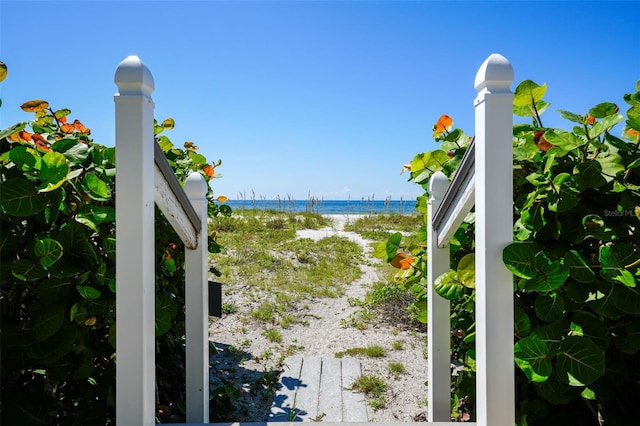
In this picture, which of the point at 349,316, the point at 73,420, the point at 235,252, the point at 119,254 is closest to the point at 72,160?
the point at 119,254

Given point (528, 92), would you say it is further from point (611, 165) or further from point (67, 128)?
point (67, 128)

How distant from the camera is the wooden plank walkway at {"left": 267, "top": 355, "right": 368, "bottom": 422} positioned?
5.86ft

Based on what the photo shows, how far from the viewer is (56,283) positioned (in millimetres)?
847

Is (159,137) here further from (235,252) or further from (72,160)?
(235,252)

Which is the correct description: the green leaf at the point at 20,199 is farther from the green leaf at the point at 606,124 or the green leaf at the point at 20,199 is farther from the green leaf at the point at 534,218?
the green leaf at the point at 606,124

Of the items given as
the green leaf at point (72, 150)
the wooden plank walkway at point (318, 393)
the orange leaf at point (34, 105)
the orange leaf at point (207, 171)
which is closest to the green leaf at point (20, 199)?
the green leaf at point (72, 150)

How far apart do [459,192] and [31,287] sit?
1023 mm

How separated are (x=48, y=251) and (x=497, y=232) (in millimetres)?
887

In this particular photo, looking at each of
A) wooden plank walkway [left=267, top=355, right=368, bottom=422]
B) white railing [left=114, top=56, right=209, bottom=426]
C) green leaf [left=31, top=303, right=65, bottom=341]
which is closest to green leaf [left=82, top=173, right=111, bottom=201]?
white railing [left=114, top=56, right=209, bottom=426]

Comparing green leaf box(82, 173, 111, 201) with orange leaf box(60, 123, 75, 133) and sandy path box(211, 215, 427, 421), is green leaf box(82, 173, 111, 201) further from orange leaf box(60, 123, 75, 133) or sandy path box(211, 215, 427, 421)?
sandy path box(211, 215, 427, 421)

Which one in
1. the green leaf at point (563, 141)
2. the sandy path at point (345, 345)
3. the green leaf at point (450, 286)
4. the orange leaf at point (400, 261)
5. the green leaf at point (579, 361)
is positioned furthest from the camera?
the sandy path at point (345, 345)

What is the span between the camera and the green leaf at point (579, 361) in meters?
0.77

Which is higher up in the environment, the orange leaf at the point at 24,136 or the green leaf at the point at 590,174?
the orange leaf at the point at 24,136

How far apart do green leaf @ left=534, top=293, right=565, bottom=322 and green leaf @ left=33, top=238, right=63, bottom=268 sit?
962mm
